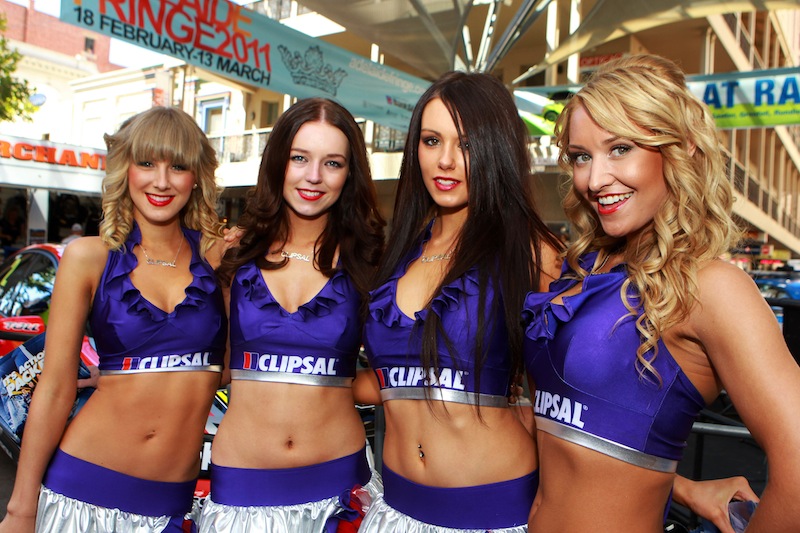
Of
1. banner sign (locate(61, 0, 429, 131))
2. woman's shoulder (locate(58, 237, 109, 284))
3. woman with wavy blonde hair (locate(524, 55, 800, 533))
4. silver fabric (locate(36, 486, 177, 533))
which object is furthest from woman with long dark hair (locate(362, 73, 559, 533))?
banner sign (locate(61, 0, 429, 131))

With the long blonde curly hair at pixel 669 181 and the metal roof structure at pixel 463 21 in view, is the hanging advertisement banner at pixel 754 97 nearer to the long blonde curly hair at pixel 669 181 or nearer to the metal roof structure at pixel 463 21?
the metal roof structure at pixel 463 21

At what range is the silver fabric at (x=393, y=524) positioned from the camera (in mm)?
1891

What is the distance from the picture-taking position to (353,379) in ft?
8.03

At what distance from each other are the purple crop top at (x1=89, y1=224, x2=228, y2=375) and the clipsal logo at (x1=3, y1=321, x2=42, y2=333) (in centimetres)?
260

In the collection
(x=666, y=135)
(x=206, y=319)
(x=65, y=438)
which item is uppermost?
(x=666, y=135)

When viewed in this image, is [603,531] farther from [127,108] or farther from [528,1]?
[127,108]

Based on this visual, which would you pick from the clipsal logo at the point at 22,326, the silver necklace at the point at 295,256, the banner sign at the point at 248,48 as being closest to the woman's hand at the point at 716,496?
the silver necklace at the point at 295,256

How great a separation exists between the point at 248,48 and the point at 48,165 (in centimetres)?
968

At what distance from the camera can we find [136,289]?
2.34m

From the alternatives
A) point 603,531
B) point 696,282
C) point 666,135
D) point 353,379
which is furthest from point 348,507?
point 666,135

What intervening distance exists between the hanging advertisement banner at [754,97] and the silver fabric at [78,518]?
19.6 ft

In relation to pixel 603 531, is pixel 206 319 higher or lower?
higher

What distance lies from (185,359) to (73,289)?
45cm

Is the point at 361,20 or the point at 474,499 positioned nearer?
the point at 474,499
